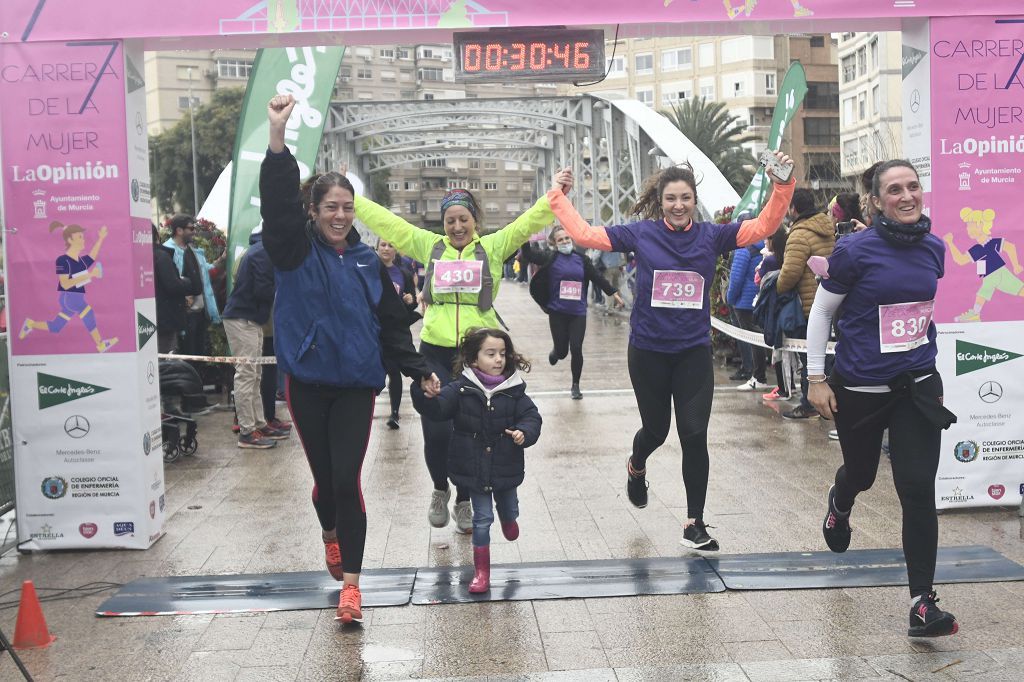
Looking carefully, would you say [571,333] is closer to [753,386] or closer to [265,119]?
[753,386]

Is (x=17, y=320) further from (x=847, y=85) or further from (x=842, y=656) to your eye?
(x=847, y=85)

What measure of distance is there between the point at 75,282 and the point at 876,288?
4.50 m

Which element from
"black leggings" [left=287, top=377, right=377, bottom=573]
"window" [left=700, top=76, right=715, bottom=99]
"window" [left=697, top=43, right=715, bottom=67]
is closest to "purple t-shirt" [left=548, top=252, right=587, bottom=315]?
"black leggings" [left=287, top=377, right=377, bottom=573]

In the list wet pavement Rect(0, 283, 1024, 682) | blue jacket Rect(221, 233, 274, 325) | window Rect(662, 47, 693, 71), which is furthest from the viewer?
window Rect(662, 47, 693, 71)

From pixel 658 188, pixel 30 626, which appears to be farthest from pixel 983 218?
pixel 30 626

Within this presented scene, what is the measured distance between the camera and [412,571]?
20.8 ft

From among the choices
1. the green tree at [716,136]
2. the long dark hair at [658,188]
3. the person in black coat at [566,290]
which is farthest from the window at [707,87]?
the long dark hair at [658,188]

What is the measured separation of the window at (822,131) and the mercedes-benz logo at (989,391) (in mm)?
86305

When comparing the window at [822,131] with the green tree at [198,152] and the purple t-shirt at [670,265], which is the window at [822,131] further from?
the purple t-shirt at [670,265]

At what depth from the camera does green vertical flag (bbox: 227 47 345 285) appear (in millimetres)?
12125

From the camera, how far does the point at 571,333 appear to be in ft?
45.1

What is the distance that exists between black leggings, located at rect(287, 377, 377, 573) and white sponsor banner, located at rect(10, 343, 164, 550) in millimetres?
2048

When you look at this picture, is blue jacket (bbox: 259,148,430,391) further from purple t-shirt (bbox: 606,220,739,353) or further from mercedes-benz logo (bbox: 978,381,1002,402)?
mercedes-benz logo (bbox: 978,381,1002,402)

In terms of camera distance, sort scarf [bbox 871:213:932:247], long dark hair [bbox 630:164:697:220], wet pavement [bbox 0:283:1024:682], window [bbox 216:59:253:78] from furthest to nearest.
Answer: window [bbox 216:59:253:78]
long dark hair [bbox 630:164:697:220]
scarf [bbox 871:213:932:247]
wet pavement [bbox 0:283:1024:682]
